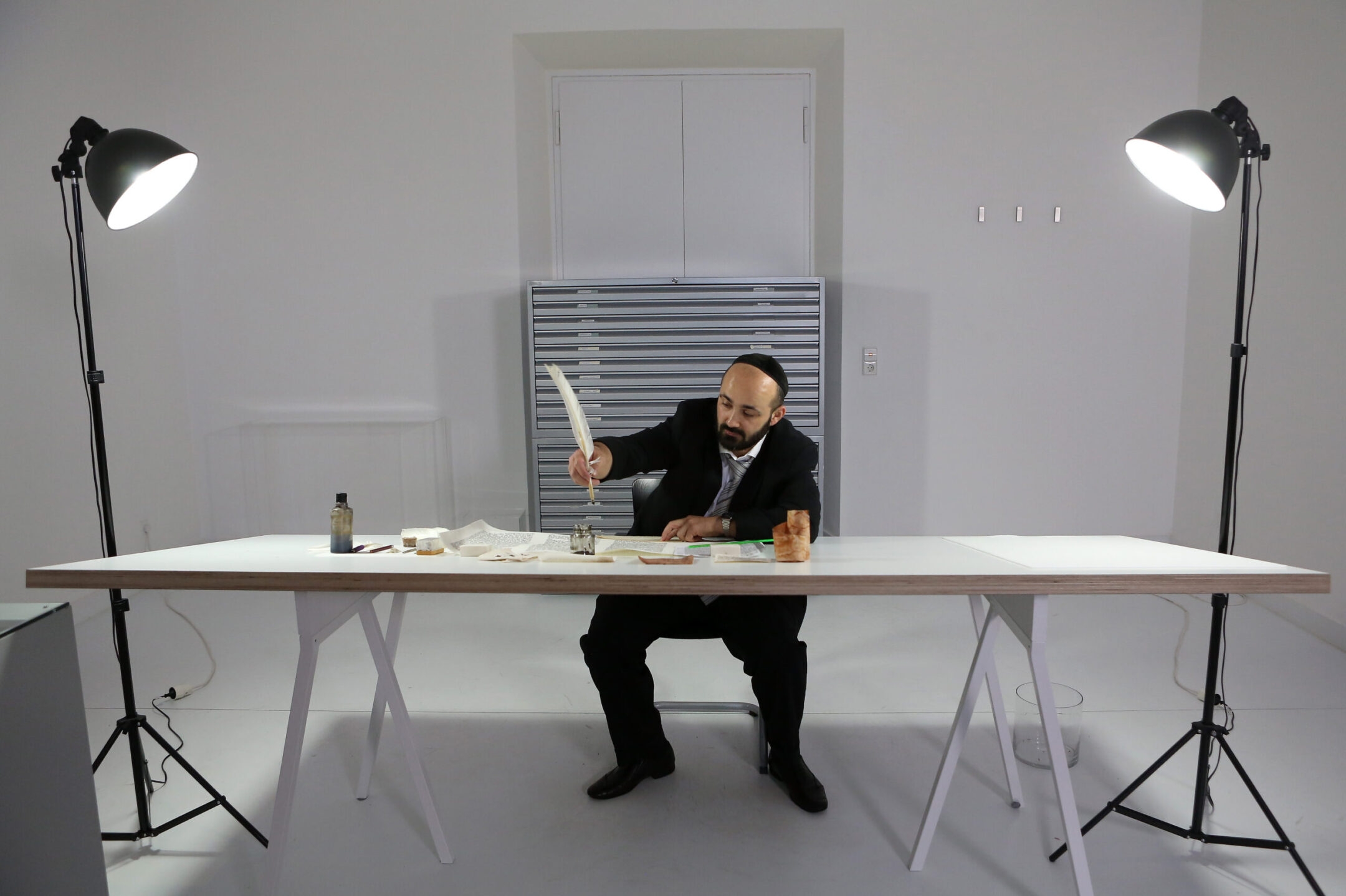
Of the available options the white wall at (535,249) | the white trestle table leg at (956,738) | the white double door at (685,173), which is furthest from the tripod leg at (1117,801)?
the white double door at (685,173)

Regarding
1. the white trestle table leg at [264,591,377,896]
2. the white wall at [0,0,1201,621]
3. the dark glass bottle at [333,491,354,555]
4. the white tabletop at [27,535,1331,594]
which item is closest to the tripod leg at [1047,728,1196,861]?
the white tabletop at [27,535,1331,594]

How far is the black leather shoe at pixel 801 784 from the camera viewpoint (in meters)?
2.00

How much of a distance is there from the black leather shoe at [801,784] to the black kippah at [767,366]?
3.06 ft

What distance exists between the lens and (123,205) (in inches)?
74.1

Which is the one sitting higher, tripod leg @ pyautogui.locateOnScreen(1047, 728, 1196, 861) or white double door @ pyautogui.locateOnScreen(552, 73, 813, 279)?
white double door @ pyautogui.locateOnScreen(552, 73, 813, 279)

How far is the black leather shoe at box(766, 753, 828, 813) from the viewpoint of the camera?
200cm

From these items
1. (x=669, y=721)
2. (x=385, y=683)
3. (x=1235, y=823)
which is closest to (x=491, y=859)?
(x=385, y=683)

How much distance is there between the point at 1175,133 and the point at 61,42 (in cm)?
388

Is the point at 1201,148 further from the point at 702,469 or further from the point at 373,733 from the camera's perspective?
the point at 373,733

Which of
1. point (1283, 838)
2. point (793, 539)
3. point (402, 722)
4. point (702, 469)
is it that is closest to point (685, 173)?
point (702, 469)

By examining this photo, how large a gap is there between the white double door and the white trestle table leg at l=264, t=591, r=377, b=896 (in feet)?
9.79

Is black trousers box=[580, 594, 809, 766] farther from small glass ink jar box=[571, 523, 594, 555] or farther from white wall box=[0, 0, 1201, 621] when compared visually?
white wall box=[0, 0, 1201, 621]

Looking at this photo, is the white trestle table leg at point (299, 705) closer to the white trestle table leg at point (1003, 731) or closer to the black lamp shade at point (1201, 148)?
the white trestle table leg at point (1003, 731)

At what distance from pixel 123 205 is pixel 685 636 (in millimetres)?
1662
